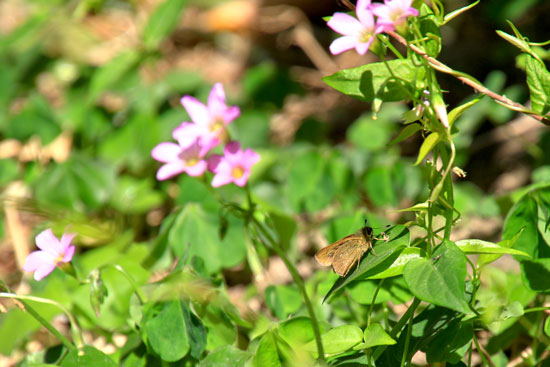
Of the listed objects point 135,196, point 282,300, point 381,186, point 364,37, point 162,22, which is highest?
point 364,37

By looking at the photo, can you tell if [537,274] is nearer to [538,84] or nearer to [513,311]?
[513,311]

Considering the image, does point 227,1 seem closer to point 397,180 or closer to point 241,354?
point 397,180

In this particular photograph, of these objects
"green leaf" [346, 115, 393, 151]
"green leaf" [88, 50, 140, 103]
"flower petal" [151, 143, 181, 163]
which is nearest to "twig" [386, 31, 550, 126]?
"flower petal" [151, 143, 181, 163]

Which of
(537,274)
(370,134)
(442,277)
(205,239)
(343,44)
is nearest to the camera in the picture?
(442,277)

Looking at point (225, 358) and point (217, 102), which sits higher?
point (217, 102)

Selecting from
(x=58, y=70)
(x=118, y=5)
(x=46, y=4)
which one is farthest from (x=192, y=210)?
(x=118, y=5)

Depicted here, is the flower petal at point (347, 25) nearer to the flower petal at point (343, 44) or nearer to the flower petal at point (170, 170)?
the flower petal at point (343, 44)

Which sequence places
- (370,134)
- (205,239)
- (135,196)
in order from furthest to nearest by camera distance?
(135,196) → (370,134) → (205,239)

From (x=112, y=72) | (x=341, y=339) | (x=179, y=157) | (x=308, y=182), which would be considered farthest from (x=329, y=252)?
(x=112, y=72)

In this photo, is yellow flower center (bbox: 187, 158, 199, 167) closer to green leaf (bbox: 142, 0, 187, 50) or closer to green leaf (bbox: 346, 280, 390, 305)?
green leaf (bbox: 346, 280, 390, 305)
